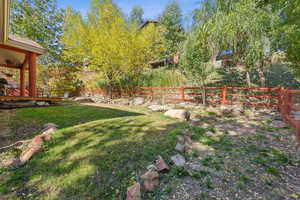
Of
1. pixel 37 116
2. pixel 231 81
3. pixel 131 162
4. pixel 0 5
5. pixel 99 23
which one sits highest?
pixel 99 23

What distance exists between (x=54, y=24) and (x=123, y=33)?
23.5 ft

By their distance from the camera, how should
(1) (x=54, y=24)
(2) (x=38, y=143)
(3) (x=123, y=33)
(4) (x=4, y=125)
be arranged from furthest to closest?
(1) (x=54, y=24) → (3) (x=123, y=33) → (4) (x=4, y=125) → (2) (x=38, y=143)

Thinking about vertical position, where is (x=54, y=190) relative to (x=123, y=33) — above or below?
below

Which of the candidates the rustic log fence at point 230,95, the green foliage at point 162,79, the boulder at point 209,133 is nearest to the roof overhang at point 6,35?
the boulder at point 209,133

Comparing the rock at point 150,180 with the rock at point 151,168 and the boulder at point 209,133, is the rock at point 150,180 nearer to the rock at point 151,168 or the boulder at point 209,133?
the rock at point 151,168

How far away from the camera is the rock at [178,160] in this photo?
2.24 m

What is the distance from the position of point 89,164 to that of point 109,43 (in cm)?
814

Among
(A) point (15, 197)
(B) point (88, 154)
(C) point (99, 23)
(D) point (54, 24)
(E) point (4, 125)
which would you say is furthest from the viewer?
(D) point (54, 24)

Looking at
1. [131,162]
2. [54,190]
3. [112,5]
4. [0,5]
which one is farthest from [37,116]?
[112,5]

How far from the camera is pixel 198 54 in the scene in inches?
247

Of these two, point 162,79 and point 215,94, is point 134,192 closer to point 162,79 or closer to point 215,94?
point 215,94

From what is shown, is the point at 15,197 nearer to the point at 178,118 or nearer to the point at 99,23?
the point at 178,118

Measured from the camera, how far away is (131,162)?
7.33 feet

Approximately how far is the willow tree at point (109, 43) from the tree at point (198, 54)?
4.22 meters
